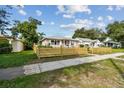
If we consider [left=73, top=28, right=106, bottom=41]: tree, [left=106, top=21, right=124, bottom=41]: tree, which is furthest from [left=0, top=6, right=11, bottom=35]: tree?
[left=73, top=28, right=106, bottom=41]: tree

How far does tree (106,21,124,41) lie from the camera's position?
41.9 meters

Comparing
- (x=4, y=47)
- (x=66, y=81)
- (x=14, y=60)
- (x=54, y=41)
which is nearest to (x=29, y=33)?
(x=54, y=41)

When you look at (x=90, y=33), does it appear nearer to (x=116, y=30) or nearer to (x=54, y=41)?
(x=116, y=30)

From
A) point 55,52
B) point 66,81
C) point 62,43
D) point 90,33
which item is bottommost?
point 62,43

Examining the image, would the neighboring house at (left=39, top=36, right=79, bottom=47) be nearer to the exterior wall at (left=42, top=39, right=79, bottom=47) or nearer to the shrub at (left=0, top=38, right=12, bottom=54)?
the exterior wall at (left=42, top=39, right=79, bottom=47)

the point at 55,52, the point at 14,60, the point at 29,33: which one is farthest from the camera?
the point at 29,33

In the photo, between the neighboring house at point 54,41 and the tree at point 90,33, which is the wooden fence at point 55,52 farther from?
the tree at point 90,33

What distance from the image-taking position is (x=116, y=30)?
1687 inches

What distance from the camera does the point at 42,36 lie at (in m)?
32.7

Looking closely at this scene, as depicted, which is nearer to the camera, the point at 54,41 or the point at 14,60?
the point at 14,60

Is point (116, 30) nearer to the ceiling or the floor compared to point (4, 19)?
nearer to the ceiling

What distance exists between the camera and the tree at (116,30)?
41919 millimetres
